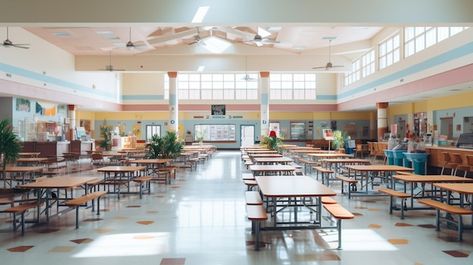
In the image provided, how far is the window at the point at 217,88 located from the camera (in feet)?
90.4

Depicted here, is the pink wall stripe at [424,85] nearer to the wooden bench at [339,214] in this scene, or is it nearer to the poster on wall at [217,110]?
the wooden bench at [339,214]

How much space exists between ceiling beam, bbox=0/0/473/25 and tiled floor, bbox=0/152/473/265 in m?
3.11

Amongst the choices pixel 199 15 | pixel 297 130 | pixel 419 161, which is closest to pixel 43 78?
pixel 199 15

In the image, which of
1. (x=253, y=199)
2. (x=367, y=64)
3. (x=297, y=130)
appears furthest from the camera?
(x=297, y=130)

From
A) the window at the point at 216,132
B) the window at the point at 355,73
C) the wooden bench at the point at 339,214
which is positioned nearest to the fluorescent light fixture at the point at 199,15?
the wooden bench at the point at 339,214

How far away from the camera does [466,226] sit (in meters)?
5.39

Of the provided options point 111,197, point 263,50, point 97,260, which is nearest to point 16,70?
point 111,197

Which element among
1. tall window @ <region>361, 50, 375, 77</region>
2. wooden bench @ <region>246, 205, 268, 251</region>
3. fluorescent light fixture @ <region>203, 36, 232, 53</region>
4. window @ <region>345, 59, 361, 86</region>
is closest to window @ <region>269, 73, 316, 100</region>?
window @ <region>345, 59, 361, 86</region>

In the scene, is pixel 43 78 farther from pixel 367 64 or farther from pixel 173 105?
pixel 367 64

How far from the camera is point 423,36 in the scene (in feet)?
44.7

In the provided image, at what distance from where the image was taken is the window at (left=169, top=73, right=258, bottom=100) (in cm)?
2755

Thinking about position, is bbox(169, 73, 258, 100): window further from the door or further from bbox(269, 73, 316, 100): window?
the door

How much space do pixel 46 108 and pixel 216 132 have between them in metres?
12.5

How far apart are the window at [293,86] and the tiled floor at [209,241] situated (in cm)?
2048
